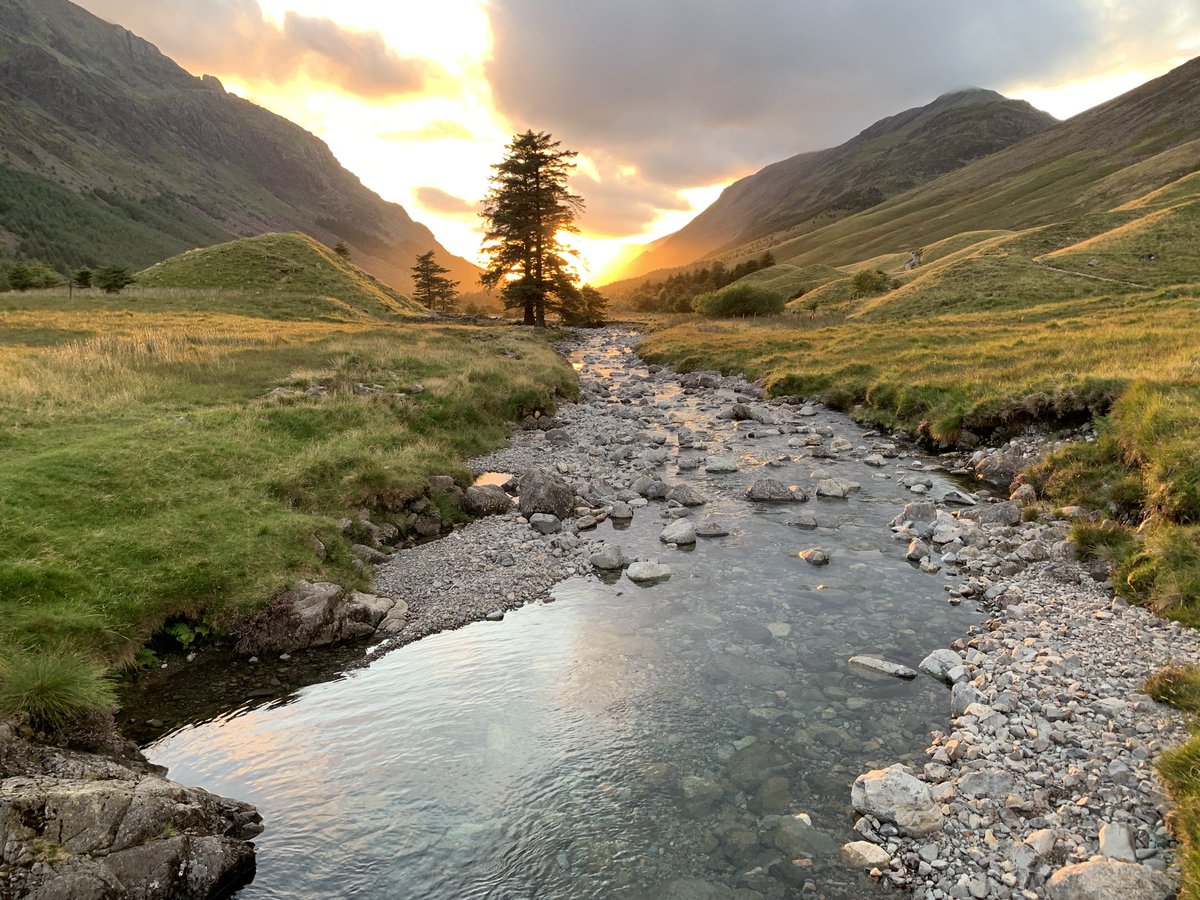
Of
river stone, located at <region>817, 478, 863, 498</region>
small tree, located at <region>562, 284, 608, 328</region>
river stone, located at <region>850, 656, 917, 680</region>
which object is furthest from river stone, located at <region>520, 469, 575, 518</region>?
→ small tree, located at <region>562, 284, 608, 328</region>

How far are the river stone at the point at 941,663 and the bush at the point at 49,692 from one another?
13.3 meters

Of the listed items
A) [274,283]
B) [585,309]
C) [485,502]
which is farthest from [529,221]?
[485,502]

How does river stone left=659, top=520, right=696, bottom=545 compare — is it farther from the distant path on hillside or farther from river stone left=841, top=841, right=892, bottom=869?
the distant path on hillside

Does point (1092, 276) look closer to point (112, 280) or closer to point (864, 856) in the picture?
point (864, 856)

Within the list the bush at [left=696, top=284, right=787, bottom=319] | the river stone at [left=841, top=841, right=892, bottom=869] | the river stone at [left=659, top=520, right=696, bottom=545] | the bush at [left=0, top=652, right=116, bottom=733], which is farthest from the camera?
the bush at [left=696, top=284, right=787, bottom=319]

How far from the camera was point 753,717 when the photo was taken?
10.0 meters

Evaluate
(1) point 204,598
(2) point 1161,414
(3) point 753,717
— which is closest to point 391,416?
(1) point 204,598

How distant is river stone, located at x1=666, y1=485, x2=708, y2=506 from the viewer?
20.5 metres

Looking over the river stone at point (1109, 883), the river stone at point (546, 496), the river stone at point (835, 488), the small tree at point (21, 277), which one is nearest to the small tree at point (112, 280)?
the small tree at point (21, 277)

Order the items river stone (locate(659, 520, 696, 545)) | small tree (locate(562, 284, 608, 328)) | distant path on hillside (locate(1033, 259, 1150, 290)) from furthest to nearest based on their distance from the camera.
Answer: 1. small tree (locate(562, 284, 608, 328))
2. distant path on hillside (locate(1033, 259, 1150, 290))
3. river stone (locate(659, 520, 696, 545))

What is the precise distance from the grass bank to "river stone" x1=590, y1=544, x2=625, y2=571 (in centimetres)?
610

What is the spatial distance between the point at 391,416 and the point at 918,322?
47.7 metres

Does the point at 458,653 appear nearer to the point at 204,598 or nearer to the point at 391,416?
the point at 204,598

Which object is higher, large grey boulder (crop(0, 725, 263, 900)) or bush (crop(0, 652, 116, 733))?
bush (crop(0, 652, 116, 733))
